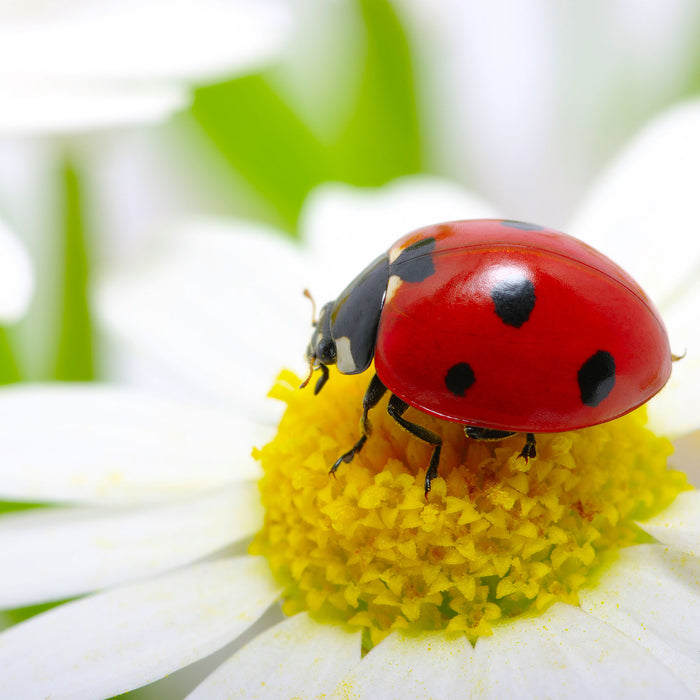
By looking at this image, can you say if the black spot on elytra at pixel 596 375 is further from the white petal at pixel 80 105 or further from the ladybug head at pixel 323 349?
the white petal at pixel 80 105

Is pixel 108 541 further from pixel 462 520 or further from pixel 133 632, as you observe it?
pixel 462 520

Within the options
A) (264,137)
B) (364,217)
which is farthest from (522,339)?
(264,137)

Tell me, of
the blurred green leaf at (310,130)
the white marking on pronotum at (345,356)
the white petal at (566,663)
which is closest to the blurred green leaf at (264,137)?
the blurred green leaf at (310,130)

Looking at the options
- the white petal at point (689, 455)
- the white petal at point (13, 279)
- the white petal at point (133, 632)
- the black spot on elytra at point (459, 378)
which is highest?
the black spot on elytra at point (459, 378)

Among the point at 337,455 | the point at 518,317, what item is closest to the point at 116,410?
the point at 337,455

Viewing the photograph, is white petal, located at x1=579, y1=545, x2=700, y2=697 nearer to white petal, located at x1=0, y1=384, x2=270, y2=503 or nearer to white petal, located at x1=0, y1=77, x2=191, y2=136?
white petal, located at x1=0, y1=384, x2=270, y2=503

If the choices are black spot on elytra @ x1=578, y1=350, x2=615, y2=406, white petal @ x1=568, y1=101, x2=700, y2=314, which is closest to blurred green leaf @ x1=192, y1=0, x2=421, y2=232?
white petal @ x1=568, y1=101, x2=700, y2=314

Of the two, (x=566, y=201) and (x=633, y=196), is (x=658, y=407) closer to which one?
(x=633, y=196)
